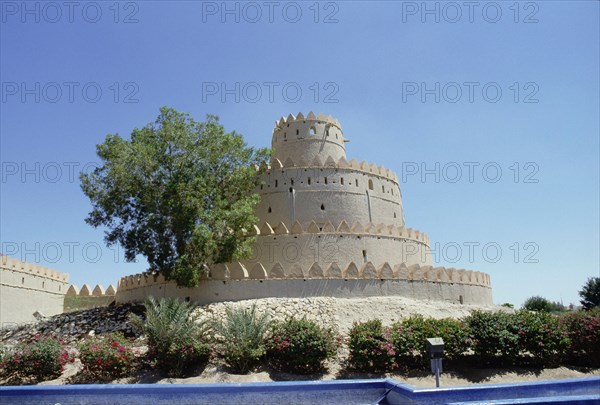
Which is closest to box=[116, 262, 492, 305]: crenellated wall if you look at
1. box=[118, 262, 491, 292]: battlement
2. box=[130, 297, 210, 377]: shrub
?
box=[118, 262, 491, 292]: battlement

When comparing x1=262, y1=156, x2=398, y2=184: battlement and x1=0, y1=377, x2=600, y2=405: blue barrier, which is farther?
x1=262, y1=156, x2=398, y2=184: battlement

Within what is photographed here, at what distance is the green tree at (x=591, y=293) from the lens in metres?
46.0

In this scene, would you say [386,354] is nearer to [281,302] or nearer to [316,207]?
[281,302]

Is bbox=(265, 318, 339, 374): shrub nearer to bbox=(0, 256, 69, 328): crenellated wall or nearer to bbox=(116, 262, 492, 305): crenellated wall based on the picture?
bbox=(116, 262, 492, 305): crenellated wall

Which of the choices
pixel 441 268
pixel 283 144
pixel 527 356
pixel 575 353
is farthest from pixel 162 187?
pixel 575 353

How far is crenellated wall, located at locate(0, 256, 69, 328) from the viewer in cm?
2758

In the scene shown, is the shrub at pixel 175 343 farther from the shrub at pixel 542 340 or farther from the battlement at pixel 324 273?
the shrub at pixel 542 340

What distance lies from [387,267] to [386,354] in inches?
262

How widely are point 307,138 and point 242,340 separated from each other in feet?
60.0

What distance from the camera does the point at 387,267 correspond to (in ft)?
72.5

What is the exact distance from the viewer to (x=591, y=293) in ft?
152

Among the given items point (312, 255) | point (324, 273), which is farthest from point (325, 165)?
point (324, 273)

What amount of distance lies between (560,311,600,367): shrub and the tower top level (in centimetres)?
1774

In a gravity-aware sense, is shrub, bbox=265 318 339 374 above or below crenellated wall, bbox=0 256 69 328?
below
